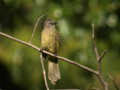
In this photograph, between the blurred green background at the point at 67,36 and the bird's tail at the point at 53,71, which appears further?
the blurred green background at the point at 67,36

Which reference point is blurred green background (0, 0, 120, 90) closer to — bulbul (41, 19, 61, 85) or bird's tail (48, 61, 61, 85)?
bulbul (41, 19, 61, 85)

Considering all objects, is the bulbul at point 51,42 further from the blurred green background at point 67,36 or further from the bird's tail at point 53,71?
the blurred green background at point 67,36

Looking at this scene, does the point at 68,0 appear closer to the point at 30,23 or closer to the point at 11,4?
the point at 11,4

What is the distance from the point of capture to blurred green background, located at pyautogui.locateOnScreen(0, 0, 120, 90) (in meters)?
4.87

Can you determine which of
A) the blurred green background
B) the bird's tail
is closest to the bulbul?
the bird's tail

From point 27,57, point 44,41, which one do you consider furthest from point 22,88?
point 44,41

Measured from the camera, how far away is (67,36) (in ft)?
16.6

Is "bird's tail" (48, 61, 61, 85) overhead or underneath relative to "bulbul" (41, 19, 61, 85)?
underneath

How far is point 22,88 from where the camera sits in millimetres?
6695

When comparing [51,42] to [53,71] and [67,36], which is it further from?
[67,36]

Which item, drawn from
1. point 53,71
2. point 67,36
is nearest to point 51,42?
point 53,71

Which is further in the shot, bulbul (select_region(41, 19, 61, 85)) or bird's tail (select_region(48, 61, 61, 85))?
bulbul (select_region(41, 19, 61, 85))

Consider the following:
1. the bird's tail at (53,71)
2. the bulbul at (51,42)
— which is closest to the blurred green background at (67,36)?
the bulbul at (51,42)

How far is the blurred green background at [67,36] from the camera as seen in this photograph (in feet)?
16.0
